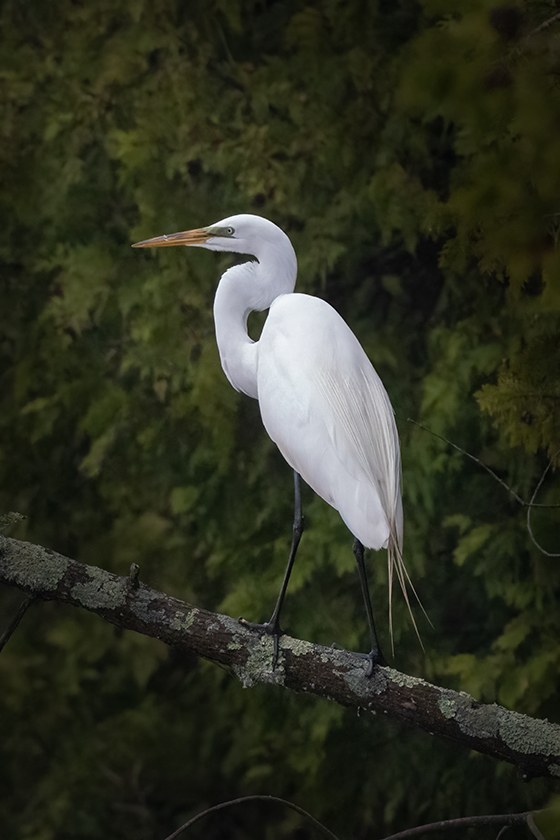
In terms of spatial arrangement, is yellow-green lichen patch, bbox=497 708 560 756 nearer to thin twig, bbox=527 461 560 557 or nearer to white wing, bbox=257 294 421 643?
white wing, bbox=257 294 421 643

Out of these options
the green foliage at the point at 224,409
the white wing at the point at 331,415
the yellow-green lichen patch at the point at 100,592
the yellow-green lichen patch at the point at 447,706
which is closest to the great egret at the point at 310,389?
the white wing at the point at 331,415

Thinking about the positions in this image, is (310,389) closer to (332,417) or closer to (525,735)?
(332,417)

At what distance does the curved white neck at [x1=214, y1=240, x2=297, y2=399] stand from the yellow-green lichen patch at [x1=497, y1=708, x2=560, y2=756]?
2.23 ft

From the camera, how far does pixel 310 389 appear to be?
1530 millimetres

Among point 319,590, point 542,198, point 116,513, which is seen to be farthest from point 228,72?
point 542,198

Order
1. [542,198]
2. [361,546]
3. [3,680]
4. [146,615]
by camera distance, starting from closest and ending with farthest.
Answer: [542,198], [146,615], [361,546], [3,680]

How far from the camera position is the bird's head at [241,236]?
170cm

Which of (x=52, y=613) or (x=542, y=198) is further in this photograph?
(x=52, y=613)

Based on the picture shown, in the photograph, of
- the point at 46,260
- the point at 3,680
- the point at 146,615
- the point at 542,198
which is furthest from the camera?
the point at 46,260

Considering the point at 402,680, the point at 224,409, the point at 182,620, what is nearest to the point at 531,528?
the point at 224,409

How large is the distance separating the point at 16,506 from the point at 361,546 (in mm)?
894

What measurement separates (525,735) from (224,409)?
Answer: 1.05m

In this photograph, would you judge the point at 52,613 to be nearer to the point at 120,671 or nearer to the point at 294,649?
the point at 120,671

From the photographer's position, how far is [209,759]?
2043 mm
